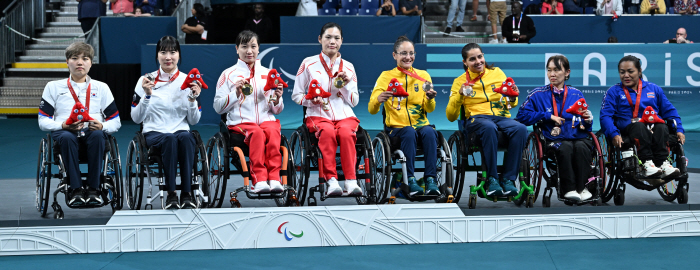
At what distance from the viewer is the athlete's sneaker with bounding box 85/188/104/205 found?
13.1 feet

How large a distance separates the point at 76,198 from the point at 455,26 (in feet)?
30.1

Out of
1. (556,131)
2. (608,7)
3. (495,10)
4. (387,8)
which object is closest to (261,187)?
(556,131)

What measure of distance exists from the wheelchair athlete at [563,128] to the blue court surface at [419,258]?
1.80 ft

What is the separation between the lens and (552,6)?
11625 millimetres

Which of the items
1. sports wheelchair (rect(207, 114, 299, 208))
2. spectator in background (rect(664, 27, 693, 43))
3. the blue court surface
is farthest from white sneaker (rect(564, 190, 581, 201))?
spectator in background (rect(664, 27, 693, 43))

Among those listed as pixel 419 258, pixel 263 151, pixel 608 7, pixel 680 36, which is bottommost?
pixel 419 258

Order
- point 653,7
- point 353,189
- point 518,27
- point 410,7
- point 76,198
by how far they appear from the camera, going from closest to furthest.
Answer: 1. point 76,198
2. point 353,189
3. point 518,27
4. point 410,7
5. point 653,7

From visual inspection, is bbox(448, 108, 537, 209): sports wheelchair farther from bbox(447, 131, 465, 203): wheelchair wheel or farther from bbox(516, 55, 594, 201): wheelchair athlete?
bbox(516, 55, 594, 201): wheelchair athlete

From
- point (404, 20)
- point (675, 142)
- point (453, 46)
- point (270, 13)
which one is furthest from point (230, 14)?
point (675, 142)

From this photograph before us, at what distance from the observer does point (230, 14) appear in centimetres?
1332

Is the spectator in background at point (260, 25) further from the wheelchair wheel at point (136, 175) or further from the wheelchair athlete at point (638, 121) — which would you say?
the wheelchair athlete at point (638, 121)

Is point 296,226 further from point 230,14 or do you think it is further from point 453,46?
point 230,14

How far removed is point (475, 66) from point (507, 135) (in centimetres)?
55

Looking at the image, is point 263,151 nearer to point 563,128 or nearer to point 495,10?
point 563,128
